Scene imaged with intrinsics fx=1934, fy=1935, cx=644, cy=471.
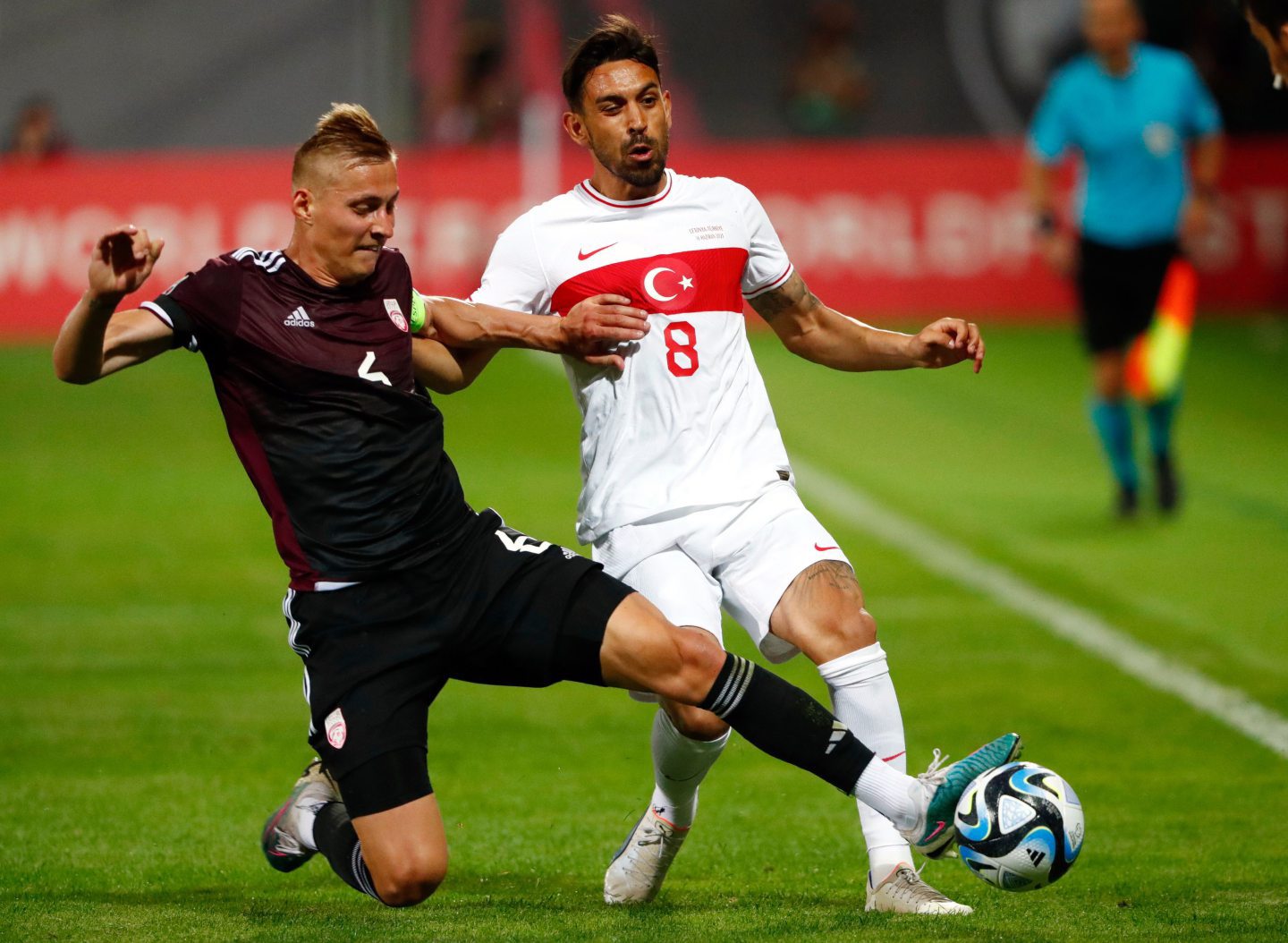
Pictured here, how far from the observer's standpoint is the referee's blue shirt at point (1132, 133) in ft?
40.1

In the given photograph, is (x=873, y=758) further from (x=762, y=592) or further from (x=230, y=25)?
(x=230, y=25)

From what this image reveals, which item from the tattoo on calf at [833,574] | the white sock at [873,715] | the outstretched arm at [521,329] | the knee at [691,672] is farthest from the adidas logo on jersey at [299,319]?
the white sock at [873,715]

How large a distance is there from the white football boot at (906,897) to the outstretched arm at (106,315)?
7.79 ft

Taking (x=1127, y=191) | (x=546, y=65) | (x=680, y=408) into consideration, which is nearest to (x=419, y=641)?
(x=680, y=408)

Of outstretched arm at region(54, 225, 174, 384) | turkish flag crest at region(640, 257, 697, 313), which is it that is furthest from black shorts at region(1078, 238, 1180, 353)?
outstretched arm at region(54, 225, 174, 384)

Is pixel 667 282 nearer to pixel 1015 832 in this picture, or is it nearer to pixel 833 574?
pixel 833 574

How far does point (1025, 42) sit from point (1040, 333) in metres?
6.02

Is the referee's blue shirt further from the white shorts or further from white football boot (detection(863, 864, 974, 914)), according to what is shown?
white football boot (detection(863, 864, 974, 914))

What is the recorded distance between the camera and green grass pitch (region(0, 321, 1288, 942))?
5324 mm

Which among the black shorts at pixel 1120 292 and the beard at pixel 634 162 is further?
the black shorts at pixel 1120 292

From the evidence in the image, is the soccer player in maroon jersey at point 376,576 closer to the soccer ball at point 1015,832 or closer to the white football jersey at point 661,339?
the soccer ball at point 1015,832

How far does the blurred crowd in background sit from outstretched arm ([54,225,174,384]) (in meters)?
18.7

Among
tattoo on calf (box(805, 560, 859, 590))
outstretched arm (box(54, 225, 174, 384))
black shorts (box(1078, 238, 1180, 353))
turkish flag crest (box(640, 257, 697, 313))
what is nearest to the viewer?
outstretched arm (box(54, 225, 174, 384))

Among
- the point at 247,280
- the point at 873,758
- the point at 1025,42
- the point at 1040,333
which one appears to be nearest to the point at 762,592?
the point at 873,758
